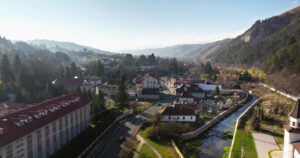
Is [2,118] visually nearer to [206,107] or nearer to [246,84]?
[206,107]

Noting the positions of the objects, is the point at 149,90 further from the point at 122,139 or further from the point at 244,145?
the point at 244,145

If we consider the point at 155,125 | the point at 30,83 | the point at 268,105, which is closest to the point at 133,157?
the point at 155,125

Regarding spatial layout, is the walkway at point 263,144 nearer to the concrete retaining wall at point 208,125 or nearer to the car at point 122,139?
the concrete retaining wall at point 208,125

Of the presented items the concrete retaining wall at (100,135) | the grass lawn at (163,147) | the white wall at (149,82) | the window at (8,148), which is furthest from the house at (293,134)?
the white wall at (149,82)

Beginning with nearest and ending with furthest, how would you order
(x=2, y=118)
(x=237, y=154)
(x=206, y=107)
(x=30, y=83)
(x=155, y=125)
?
1. (x=2, y=118)
2. (x=237, y=154)
3. (x=155, y=125)
4. (x=206, y=107)
5. (x=30, y=83)

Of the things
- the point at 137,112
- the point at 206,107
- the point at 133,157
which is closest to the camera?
the point at 133,157

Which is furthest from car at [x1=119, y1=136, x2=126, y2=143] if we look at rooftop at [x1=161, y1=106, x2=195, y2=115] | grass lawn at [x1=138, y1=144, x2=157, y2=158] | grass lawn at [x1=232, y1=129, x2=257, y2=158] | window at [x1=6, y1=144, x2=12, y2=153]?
grass lawn at [x1=232, y1=129, x2=257, y2=158]
